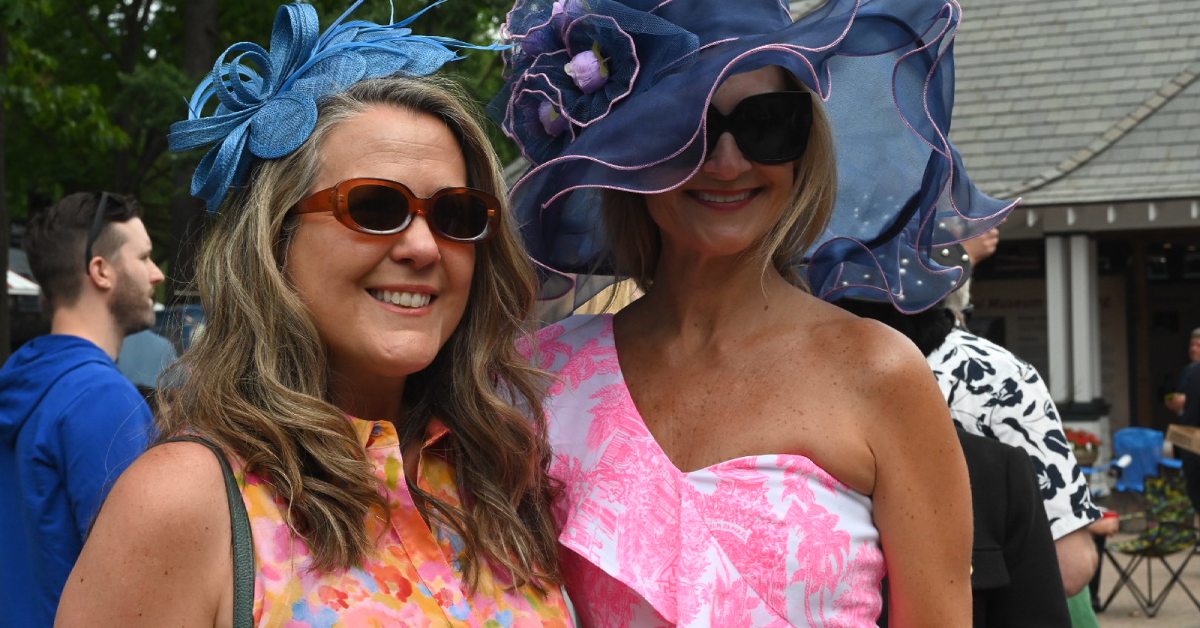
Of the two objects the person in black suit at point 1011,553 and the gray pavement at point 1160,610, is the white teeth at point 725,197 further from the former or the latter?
the gray pavement at point 1160,610

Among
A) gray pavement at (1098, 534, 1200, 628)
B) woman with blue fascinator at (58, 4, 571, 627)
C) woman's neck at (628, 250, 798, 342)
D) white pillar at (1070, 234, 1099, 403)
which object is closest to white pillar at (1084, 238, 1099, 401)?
white pillar at (1070, 234, 1099, 403)

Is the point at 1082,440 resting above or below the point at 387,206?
below

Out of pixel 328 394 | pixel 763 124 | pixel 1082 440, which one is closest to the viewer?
pixel 328 394

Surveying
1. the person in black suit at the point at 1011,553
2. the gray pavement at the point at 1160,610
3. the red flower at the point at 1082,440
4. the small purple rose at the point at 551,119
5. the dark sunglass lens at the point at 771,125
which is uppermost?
the small purple rose at the point at 551,119

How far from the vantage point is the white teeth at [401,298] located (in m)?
2.07

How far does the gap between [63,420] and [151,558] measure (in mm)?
2302

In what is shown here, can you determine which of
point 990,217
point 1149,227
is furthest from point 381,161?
point 1149,227

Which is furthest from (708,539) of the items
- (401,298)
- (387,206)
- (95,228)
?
(95,228)

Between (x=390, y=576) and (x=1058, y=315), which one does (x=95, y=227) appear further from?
(x=1058, y=315)

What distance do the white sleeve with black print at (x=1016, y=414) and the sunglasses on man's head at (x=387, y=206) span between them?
4.99 ft

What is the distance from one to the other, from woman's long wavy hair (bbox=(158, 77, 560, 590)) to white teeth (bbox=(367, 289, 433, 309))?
0.11 meters

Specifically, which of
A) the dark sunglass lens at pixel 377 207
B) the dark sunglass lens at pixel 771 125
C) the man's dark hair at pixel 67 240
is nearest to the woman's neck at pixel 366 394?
the dark sunglass lens at pixel 377 207

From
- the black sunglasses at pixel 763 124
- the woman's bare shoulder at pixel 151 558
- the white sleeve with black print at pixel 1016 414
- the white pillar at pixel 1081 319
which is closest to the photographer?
the woman's bare shoulder at pixel 151 558

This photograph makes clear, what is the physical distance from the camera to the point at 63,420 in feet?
12.7
